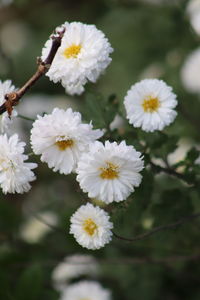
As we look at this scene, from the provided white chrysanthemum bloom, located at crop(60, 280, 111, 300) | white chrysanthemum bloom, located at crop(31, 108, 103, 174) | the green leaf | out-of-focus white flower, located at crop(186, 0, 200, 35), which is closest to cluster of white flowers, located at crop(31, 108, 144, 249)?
white chrysanthemum bloom, located at crop(31, 108, 103, 174)

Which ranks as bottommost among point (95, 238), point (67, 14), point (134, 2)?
point (95, 238)

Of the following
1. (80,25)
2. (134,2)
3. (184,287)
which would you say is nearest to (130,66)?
(134,2)

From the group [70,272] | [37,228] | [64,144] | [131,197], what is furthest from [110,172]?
[37,228]

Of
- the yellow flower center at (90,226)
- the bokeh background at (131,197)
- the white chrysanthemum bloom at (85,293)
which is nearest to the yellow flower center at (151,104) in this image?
the bokeh background at (131,197)

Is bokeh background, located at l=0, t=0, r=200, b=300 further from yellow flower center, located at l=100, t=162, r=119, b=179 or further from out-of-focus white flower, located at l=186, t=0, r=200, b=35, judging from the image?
yellow flower center, located at l=100, t=162, r=119, b=179

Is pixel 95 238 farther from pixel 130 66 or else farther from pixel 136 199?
pixel 130 66

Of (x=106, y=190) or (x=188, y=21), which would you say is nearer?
(x=106, y=190)

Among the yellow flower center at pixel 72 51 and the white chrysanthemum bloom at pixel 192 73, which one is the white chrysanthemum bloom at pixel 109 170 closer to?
the yellow flower center at pixel 72 51
